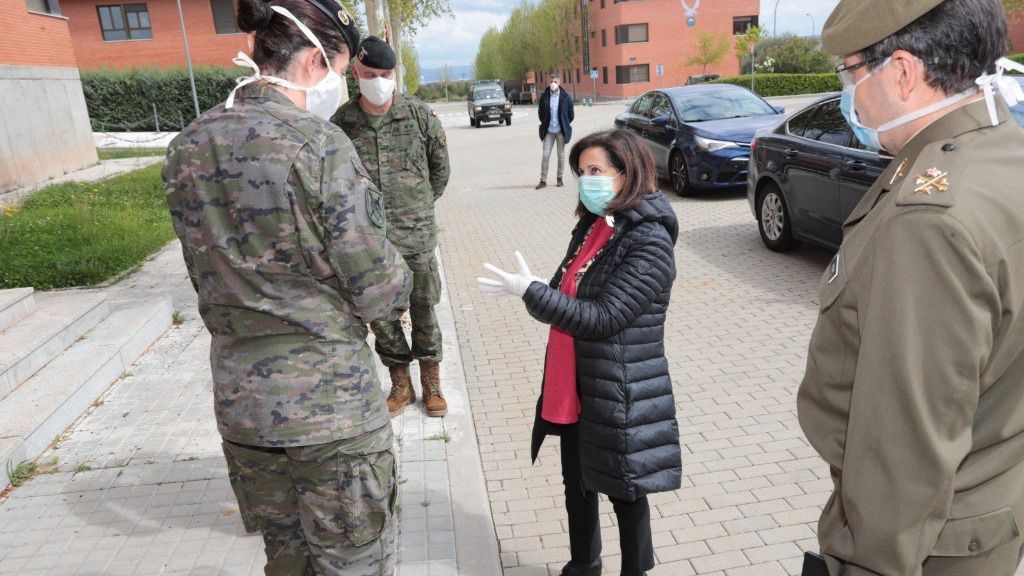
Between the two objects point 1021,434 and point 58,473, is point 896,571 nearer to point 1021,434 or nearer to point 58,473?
point 1021,434

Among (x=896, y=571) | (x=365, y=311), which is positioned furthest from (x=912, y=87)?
(x=365, y=311)

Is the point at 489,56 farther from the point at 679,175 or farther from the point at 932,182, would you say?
the point at 932,182

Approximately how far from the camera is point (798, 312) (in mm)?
6129

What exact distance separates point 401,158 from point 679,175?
8256 mm

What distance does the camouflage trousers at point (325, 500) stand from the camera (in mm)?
2037

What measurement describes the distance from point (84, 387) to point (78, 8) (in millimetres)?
41629

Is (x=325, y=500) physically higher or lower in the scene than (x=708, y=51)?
lower

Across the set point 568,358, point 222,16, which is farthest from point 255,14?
point 222,16

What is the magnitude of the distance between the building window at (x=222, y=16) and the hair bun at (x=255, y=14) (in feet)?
128

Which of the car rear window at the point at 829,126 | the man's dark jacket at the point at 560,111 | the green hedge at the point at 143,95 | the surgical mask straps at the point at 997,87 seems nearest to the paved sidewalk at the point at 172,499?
the surgical mask straps at the point at 997,87

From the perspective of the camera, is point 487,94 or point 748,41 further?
point 748,41

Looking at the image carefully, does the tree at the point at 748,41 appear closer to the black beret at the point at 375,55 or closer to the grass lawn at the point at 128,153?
the grass lawn at the point at 128,153

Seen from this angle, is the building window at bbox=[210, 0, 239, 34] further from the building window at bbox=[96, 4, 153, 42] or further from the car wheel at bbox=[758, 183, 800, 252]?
the car wheel at bbox=[758, 183, 800, 252]

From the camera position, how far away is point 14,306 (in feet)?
17.0
